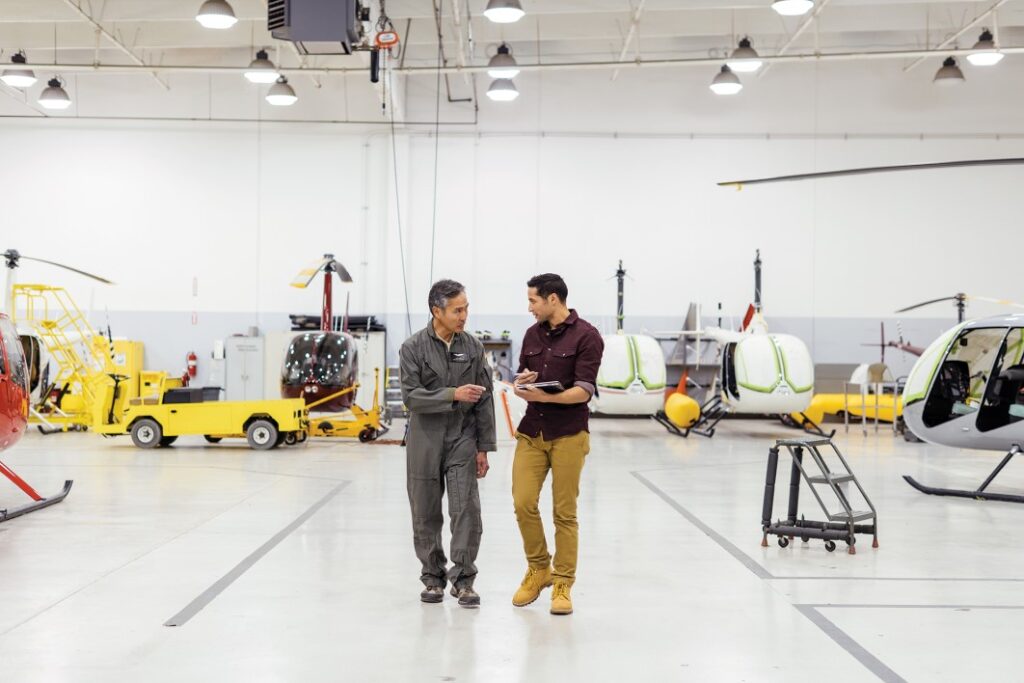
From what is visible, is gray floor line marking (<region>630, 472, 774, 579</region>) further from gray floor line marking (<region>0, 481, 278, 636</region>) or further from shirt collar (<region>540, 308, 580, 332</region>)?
gray floor line marking (<region>0, 481, 278, 636</region>)

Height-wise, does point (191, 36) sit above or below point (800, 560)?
above

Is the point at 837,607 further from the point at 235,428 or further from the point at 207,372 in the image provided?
the point at 207,372

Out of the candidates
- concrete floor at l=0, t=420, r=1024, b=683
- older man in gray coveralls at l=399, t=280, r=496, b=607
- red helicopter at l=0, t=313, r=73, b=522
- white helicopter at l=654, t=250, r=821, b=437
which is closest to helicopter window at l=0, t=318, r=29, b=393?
red helicopter at l=0, t=313, r=73, b=522

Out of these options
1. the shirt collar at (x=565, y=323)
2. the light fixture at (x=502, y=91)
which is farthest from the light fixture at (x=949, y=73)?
the shirt collar at (x=565, y=323)

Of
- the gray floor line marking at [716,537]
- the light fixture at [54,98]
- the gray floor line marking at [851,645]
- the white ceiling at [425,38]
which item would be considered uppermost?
the white ceiling at [425,38]

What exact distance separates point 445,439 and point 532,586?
833 millimetres

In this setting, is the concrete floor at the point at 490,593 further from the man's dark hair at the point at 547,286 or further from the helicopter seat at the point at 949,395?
the man's dark hair at the point at 547,286

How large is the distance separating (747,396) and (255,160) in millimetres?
10522

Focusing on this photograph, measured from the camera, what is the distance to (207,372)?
1861 centimetres

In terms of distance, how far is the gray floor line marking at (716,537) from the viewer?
18.3 ft

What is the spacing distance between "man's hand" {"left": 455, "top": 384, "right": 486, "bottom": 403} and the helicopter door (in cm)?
603

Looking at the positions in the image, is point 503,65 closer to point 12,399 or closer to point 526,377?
point 12,399

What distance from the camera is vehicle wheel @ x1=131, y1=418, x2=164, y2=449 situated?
12602mm

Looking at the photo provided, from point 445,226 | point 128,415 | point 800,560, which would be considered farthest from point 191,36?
point 800,560
